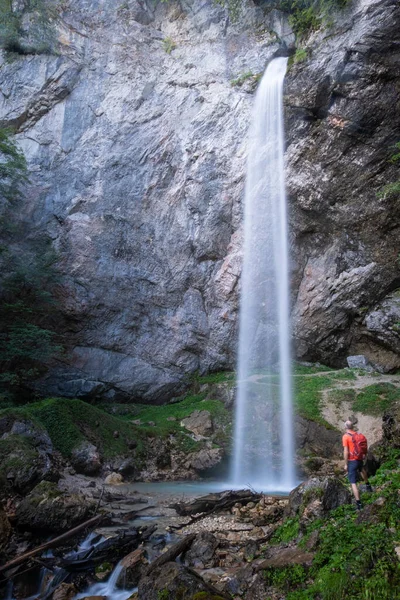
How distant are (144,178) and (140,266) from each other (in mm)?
4606

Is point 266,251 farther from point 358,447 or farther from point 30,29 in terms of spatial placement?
point 30,29

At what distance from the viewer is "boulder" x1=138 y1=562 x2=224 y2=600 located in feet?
13.9

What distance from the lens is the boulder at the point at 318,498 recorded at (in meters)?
5.80

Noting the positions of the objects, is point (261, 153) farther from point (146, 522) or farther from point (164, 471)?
point (146, 522)

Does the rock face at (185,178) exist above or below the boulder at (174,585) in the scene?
above

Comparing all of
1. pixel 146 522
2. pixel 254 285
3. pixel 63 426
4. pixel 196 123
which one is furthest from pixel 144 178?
pixel 146 522

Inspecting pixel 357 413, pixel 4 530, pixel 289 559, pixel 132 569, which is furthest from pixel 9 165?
pixel 289 559

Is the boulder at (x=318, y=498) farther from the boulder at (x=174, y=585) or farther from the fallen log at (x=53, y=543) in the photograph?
the fallen log at (x=53, y=543)

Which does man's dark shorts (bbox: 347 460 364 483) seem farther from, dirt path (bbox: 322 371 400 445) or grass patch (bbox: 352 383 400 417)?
grass patch (bbox: 352 383 400 417)

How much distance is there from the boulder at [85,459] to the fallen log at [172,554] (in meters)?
5.75

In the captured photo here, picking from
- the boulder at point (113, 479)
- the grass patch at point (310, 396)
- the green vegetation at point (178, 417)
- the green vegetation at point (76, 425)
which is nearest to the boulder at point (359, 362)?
the grass patch at point (310, 396)

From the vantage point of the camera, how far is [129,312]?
1950cm

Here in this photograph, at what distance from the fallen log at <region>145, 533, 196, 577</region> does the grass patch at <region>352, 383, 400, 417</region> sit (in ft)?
30.9

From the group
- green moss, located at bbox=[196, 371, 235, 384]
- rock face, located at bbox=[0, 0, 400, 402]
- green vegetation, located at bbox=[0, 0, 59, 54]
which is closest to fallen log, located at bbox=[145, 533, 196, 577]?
green moss, located at bbox=[196, 371, 235, 384]
